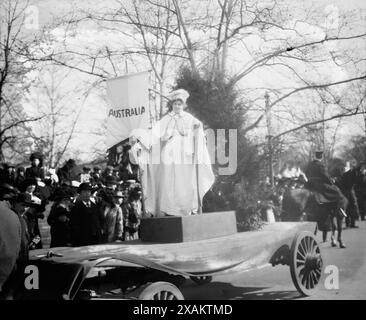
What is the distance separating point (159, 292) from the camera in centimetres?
322

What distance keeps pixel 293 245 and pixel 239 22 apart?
113 inches

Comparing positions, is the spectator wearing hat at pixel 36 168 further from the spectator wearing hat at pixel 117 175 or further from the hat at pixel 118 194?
the spectator wearing hat at pixel 117 175

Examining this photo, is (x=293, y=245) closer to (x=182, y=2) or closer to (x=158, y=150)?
(x=158, y=150)

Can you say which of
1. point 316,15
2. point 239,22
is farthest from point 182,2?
point 316,15

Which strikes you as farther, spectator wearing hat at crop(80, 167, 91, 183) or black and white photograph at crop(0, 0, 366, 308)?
spectator wearing hat at crop(80, 167, 91, 183)

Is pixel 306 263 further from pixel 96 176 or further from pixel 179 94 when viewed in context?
pixel 96 176

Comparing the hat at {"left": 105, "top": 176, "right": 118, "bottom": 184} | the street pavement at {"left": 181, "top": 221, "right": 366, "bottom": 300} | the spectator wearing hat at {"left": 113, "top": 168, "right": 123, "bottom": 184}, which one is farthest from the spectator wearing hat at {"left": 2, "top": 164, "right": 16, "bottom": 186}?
the street pavement at {"left": 181, "top": 221, "right": 366, "bottom": 300}

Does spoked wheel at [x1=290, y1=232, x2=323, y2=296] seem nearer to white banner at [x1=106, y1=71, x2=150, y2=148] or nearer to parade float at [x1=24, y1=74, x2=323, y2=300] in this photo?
parade float at [x1=24, y1=74, x2=323, y2=300]

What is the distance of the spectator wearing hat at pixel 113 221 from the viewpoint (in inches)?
235

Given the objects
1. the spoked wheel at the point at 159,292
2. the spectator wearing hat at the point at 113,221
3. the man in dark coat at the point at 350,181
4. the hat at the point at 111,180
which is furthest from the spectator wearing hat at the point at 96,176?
the man in dark coat at the point at 350,181

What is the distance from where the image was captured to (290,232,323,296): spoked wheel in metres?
4.29

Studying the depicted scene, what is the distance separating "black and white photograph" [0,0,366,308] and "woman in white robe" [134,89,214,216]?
0.01 metres

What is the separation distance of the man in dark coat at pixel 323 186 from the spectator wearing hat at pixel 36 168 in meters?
3.96
